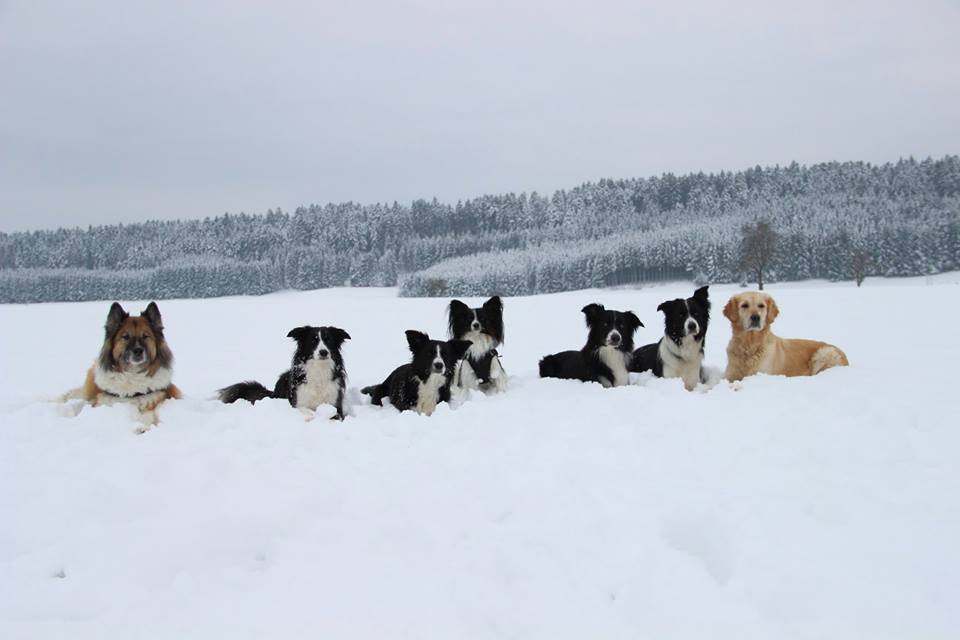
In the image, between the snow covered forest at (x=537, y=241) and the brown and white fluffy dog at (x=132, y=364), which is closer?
the brown and white fluffy dog at (x=132, y=364)

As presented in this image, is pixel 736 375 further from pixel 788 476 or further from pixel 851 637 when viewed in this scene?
pixel 851 637

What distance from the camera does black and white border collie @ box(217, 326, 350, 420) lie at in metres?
6.27

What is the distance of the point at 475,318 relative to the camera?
796 centimetres

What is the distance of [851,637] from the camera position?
2305mm

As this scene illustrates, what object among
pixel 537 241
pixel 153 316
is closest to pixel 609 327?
pixel 153 316

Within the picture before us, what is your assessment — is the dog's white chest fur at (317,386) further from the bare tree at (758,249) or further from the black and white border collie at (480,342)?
the bare tree at (758,249)

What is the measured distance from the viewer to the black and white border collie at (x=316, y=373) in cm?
627

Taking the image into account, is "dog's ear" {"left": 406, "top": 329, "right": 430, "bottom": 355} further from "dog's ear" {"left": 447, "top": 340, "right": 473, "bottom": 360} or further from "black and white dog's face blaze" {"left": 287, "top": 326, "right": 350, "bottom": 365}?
"black and white dog's face blaze" {"left": 287, "top": 326, "right": 350, "bottom": 365}

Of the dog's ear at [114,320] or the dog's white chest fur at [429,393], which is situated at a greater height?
the dog's ear at [114,320]

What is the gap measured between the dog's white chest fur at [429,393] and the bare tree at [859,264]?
68256 millimetres

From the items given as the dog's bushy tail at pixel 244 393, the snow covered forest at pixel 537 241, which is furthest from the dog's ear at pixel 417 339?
the snow covered forest at pixel 537 241

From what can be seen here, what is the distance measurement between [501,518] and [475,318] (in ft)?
15.3

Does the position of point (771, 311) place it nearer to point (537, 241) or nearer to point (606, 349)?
point (606, 349)

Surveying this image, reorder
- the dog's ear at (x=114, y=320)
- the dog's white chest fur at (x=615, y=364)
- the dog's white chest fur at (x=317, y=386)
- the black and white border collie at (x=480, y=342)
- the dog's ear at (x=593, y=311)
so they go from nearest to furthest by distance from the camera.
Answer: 1. the dog's ear at (x=114, y=320)
2. the dog's white chest fur at (x=317, y=386)
3. the dog's white chest fur at (x=615, y=364)
4. the black and white border collie at (x=480, y=342)
5. the dog's ear at (x=593, y=311)
